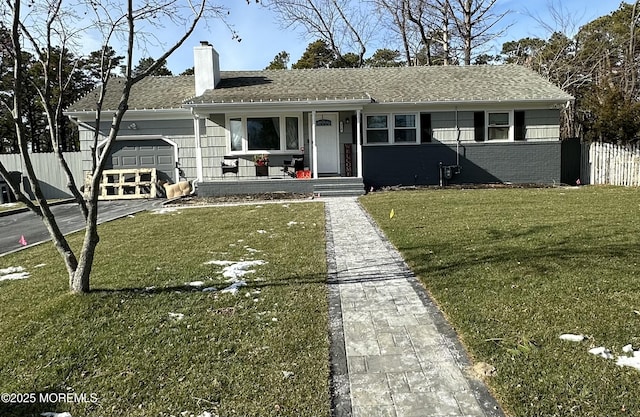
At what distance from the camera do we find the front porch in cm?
1349

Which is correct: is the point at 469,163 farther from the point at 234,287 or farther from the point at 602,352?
the point at 602,352

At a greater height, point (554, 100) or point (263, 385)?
point (554, 100)

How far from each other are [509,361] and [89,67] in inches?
250

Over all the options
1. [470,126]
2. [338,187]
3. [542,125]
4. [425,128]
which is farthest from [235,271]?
[542,125]

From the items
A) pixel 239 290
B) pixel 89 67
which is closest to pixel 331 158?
pixel 89 67

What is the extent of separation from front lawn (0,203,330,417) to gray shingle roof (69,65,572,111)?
9067mm

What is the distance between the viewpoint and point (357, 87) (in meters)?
16.1

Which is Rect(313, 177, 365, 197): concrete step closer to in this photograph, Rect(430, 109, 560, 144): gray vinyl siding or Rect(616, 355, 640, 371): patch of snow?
Rect(430, 109, 560, 144): gray vinyl siding

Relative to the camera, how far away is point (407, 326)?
342cm

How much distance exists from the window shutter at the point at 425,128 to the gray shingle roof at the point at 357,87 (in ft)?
2.13

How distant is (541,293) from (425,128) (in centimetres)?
1167

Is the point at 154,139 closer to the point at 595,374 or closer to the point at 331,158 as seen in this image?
the point at 331,158

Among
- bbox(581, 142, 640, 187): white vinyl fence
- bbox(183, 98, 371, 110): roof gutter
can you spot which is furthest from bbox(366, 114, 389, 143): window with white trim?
bbox(581, 142, 640, 187): white vinyl fence

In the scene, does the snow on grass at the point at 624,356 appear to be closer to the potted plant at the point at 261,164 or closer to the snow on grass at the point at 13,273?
the snow on grass at the point at 13,273
